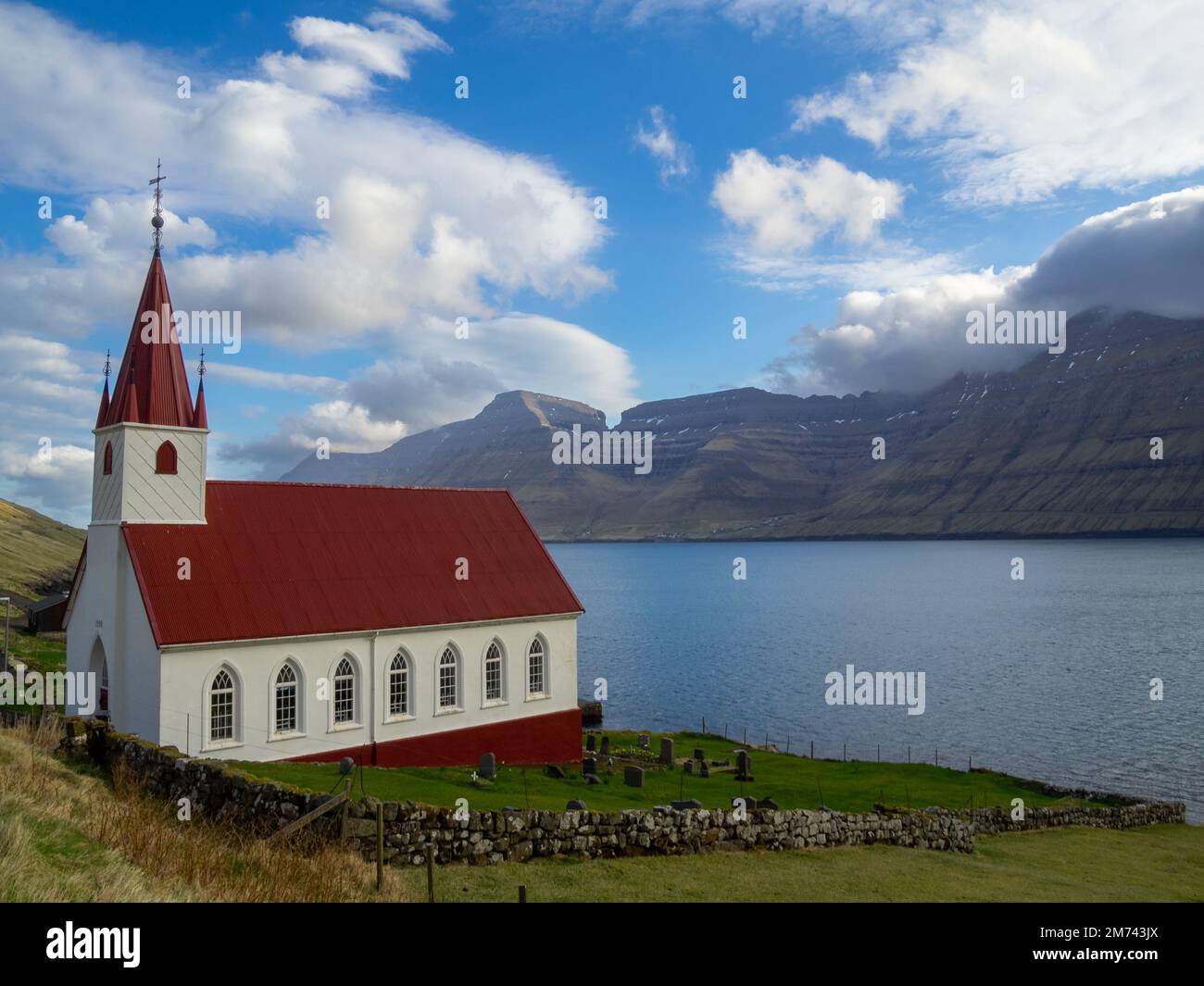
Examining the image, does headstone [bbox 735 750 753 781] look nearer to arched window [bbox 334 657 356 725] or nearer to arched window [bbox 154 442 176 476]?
arched window [bbox 334 657 356 725]

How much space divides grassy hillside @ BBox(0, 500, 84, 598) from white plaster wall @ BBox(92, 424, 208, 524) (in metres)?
53.5

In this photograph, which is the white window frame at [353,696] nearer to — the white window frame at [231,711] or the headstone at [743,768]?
the white window frame at [231,711]

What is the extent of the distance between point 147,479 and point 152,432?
5.24 ft

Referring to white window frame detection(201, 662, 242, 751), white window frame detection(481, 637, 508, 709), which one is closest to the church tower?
white window frame detection(201, 662, 242, 751)

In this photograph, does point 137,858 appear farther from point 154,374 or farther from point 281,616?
point 154,374

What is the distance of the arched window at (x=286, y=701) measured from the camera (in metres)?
29.4

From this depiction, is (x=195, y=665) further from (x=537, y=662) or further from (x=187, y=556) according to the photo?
(x=537, y=662)

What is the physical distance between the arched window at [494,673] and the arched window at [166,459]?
1356cm

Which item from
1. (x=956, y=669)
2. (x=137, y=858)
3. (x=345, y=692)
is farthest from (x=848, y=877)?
(x=956, y=669)

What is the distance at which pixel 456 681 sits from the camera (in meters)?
34.7

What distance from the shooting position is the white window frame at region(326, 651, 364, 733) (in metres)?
30.5

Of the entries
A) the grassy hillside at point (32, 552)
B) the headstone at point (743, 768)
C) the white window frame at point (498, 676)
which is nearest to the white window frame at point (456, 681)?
the white window frame at point (498, 676)

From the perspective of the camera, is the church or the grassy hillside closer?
the church
